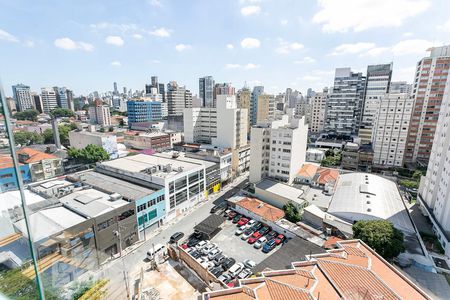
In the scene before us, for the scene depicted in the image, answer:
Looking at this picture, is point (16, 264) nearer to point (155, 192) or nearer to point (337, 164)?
point (155, 192)

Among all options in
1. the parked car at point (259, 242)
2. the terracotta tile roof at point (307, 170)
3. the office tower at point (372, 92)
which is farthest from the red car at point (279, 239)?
the office tower at point (372, 92)

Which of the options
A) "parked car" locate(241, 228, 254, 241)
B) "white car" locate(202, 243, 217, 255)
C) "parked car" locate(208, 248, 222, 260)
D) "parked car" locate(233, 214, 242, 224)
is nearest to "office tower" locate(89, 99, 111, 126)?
"parked car" locate(233, 214, 242, 224)

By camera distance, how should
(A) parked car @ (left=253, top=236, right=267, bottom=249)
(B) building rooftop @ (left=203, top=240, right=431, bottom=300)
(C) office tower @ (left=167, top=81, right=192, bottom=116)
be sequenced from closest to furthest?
(B) building rooftop @ (left=203, top=240, right=431, bottom=300) → (A) parked car @ (left=253, top=236, right=267, bottom=249) → (C) office tower @ (left=167, top=81, right=192, bottom=116)

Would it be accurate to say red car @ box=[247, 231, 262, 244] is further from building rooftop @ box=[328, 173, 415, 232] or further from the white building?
the white building

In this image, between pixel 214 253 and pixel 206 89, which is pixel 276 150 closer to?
pixel 214 253

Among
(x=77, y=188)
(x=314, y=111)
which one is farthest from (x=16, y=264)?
(x=314, y=111)

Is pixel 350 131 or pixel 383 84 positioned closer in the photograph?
pixel 383 84

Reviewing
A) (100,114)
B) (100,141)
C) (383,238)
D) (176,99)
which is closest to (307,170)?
(383,238)
